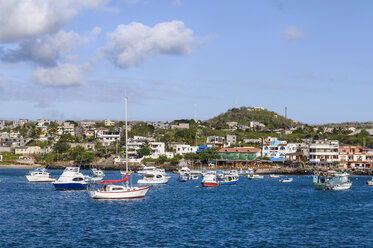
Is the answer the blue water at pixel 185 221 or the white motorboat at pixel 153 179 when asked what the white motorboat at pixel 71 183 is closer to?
the blue water at pixel 185 221

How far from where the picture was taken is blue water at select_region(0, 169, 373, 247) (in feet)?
130

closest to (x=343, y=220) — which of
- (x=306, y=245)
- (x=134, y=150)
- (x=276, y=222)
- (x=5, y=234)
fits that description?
(x=276, y=222)

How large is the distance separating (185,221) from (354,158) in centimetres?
12604

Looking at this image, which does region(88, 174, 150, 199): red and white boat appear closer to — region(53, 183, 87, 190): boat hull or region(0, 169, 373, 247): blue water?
region(0, 169, 373, 247): blue water

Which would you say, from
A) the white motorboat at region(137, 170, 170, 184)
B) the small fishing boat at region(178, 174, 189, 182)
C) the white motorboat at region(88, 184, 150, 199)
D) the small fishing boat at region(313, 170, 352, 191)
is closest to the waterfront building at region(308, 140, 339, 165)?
the small fishing boat at region(178, 174, 189, 182)

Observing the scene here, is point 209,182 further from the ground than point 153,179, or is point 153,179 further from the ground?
point 153,179

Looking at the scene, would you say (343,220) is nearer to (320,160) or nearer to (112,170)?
(320,160)

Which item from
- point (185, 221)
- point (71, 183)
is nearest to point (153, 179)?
point (71, 183)

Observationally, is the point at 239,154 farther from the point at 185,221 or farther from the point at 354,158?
the point at 185,221

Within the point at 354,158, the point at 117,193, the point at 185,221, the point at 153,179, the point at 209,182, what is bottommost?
the point at 185,221

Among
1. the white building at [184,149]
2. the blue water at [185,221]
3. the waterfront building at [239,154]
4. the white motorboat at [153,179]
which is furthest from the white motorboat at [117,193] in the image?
the white building at [184,149]

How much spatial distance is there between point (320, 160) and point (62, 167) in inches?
3675

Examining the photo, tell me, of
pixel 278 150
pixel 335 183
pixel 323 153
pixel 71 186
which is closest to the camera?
pixel 71 186

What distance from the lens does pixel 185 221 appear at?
49.8 meters
